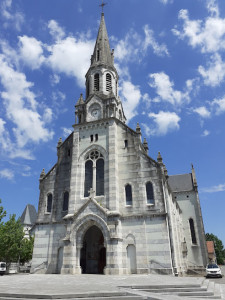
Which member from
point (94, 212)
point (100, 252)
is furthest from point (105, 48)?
point (100, 252)

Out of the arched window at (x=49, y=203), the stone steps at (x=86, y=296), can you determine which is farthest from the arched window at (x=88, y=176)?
the stone steps at (x=86, y=296)

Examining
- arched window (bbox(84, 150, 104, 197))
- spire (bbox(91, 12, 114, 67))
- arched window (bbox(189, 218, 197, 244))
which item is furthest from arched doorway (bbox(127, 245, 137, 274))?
spire (bbox(91, 12, 114, 67))

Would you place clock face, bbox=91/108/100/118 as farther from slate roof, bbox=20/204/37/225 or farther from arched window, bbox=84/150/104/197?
slate roof, bbox=20/204/37/225

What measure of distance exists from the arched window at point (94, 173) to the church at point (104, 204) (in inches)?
4.4

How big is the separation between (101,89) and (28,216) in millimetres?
58880

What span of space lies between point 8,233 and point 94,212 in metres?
14.0

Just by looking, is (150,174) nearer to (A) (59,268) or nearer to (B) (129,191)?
(B) (129,191)

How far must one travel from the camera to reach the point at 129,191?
80.8 ft

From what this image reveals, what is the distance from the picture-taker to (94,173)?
26.4 meters

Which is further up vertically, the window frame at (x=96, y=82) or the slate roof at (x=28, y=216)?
the window frame at (x=96, y=82)

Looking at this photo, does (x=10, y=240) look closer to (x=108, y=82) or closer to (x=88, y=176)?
(x=88, y=176)

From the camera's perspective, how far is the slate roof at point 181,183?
45.2m

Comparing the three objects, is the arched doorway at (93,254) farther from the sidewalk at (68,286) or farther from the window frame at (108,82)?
the window frame at (108,82)

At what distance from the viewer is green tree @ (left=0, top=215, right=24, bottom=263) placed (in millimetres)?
29203
